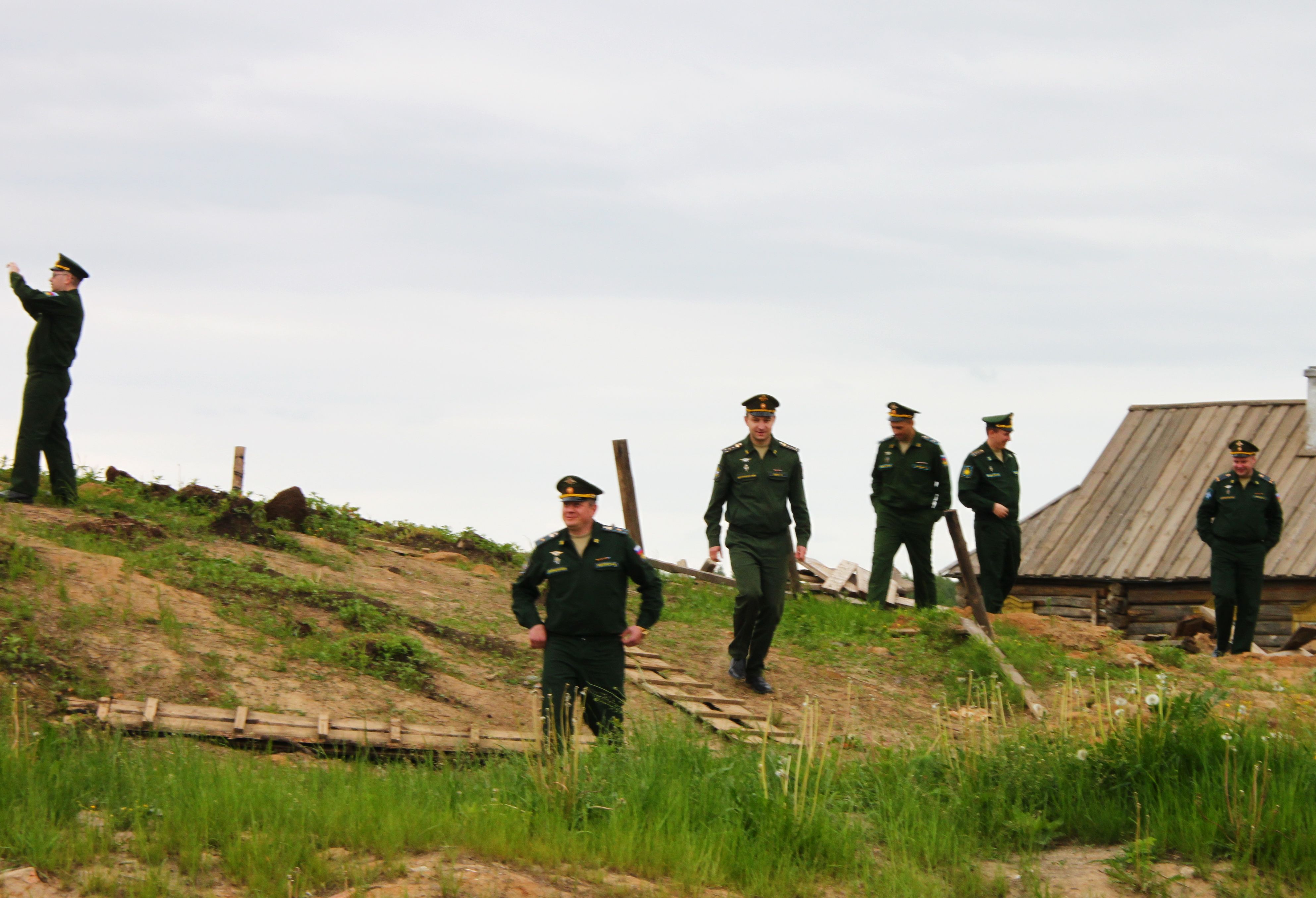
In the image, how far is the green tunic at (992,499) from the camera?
1424 cm

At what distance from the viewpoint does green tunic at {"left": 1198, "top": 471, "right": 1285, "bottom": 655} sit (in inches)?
535

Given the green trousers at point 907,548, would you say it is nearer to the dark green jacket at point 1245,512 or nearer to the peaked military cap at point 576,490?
the dark green jacket at point 1245,512

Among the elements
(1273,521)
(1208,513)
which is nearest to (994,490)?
(1208,513)

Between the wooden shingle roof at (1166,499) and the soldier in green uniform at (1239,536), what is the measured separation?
16.7 ft

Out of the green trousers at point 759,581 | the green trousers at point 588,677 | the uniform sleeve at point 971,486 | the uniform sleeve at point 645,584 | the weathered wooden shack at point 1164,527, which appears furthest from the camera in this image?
the weathered wooden shack at point 1164,527

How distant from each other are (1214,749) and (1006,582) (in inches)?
293

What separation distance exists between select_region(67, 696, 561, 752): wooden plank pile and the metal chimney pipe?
54.3ft

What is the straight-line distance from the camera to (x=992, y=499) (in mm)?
14289

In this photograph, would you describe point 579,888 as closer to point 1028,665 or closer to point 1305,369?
point 1028,665

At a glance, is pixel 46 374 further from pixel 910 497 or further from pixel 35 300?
pixel 910 497

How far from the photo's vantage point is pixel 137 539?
1142 centimetres

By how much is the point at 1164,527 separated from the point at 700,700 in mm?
12457

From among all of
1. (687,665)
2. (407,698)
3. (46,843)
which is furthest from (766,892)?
(687,665)

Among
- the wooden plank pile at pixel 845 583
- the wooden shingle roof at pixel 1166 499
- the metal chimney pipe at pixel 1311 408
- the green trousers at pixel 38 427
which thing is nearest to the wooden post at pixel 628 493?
the wooden plank pile at pixel 845 583
